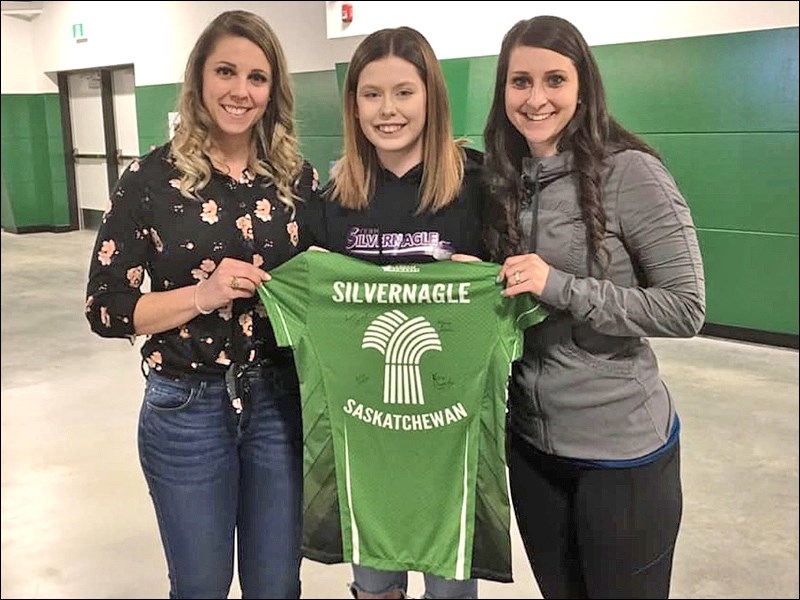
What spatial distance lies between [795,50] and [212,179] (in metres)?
3.06

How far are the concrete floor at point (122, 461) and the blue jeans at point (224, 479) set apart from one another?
A: 0.25 m

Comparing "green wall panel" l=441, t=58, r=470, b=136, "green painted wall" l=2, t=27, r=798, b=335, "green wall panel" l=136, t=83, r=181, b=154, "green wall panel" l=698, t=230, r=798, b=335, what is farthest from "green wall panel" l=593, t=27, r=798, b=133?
"green wall panel" l=136, t=83, r=181, b=154

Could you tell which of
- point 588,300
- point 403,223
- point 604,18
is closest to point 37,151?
point 403,223

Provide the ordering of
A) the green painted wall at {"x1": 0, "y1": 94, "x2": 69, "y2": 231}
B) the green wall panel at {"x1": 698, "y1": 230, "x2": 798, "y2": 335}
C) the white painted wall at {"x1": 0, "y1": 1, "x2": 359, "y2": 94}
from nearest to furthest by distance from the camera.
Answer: the green painted wall at {"x1": 0, "y1": 94, "x2": 69, "y2": 231} < the white painted wall at {"x1": 0, "y1": 1, "x2": 359, "y2": 94} < the green wall panel at {"x1": 698, "y1": 230, "x2": 798, "y2": 335}

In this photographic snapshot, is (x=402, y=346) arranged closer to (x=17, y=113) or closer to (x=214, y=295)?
(x=214, y=295)

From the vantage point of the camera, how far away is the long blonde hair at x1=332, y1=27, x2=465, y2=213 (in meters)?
1.38

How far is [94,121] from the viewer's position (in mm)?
2383

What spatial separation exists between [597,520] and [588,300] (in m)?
0.37

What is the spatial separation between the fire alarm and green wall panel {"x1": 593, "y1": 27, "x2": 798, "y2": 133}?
1.87 meters

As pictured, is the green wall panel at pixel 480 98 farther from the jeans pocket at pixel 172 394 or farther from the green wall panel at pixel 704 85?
the green wall panel at pixel 704 85

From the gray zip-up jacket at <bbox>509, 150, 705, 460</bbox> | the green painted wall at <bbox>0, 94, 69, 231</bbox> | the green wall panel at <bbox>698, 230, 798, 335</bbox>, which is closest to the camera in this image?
the gray zip-up jacket at <bbox>509, 150, 705, 460</bbox>

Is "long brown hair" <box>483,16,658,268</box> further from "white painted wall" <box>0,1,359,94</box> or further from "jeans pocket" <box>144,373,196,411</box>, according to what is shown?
"white painted wall" <box>0,1,359,94</box>

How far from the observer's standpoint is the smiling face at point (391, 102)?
1368 millimetres

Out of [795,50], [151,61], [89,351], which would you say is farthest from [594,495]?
[795,50]
